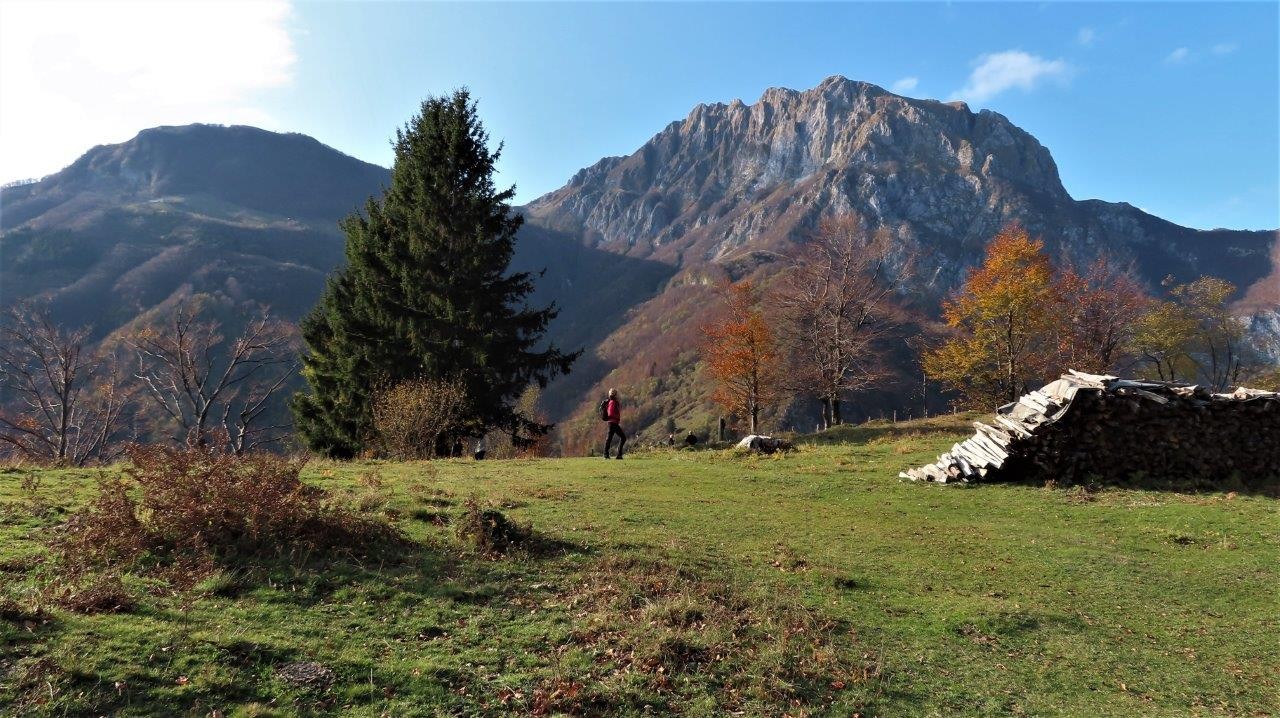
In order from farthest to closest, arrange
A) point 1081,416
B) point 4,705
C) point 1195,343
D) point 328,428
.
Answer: point 1195,343
point 328,428
point 1081,416
point 4,705

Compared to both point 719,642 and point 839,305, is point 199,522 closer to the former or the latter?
point 719,642

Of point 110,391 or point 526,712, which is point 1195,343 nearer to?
point 526,712

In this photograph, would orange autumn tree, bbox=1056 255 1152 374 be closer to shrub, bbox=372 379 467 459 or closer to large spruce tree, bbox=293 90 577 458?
large spruce tree, bbox=293 90 577 458

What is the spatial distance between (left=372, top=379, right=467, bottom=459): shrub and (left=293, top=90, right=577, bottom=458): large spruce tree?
2.52 meters

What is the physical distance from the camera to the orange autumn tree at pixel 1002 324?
34.1 meters

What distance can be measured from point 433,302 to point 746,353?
18.6 m

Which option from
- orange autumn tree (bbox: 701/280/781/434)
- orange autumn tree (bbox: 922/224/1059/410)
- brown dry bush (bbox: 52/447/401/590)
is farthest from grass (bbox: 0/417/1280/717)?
orange autumn tree (bbox: 701/280/781/434)

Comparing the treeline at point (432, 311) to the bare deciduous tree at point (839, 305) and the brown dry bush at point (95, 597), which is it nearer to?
the bare deciduous tree at point (839, 305)

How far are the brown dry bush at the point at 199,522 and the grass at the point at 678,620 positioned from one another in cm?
34

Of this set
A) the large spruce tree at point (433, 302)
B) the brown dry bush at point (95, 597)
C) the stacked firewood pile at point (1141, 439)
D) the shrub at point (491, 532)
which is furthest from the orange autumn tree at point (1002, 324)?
the brown dry bush at point (95, 597)

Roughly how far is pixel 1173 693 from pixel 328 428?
1110 inches

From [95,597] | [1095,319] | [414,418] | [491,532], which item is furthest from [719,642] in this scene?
[1095,319]

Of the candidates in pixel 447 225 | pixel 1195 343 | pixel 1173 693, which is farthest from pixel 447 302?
pixel 1195 343

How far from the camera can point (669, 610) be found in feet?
21.4
